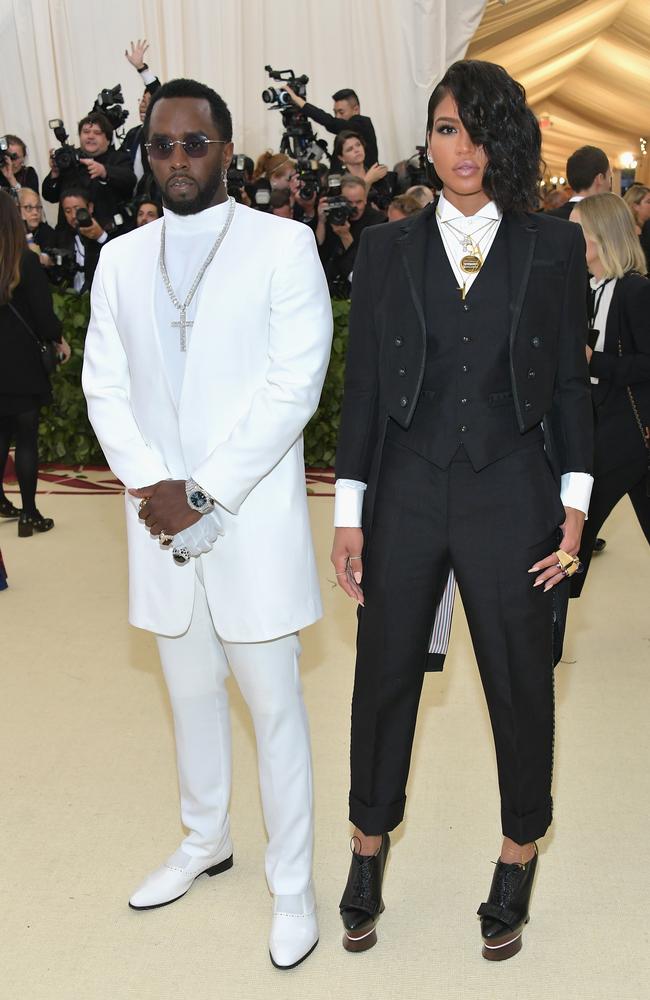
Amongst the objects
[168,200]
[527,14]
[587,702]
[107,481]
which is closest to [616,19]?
[527,14]

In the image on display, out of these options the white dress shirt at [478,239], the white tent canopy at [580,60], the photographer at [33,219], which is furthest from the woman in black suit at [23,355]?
the white tent canopy at [580,60]

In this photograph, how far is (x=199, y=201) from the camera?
6.56ft

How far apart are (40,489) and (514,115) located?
4.58 metres

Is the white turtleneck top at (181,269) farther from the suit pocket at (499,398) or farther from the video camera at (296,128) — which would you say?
the video camera at (296,128)

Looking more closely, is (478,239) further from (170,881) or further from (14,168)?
(14,168)

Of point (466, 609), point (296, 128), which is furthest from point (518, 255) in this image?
point (296, 128)

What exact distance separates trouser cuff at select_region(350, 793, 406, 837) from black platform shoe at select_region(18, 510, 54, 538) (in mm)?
3333

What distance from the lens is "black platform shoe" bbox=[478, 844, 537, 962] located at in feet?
7.06

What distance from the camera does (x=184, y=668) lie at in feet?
7.29

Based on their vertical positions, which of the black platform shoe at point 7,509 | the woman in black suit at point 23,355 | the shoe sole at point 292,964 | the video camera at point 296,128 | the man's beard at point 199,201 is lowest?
the black platform shoe at point 7,509

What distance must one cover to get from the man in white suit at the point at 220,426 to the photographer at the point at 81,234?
4114mm

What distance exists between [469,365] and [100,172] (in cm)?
511

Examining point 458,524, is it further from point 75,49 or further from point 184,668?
point 75,49

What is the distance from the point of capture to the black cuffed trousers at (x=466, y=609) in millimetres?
2010
